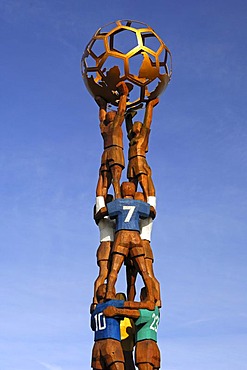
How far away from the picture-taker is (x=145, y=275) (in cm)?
1808

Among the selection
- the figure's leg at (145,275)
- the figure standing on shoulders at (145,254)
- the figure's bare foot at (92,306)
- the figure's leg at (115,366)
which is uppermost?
the figure standing on shoulders at (145,254)

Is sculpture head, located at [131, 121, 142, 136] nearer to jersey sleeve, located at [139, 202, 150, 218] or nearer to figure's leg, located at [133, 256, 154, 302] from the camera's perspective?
jersey sleeve, located at [139, 202, 150, 218]

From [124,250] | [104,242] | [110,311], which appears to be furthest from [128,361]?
[104,242]

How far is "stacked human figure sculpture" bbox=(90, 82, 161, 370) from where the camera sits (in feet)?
56.5

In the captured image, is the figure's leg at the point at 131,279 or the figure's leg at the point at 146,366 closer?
the figure's leg at the point at 146,366

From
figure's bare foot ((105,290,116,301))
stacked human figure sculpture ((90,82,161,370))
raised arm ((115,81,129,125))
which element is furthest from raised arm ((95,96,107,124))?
figure's bare foot ((105,290,116,301))

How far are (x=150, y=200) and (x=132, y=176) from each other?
40.6 inches

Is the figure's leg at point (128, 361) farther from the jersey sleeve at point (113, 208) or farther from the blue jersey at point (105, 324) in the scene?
the jersey sleeve at point (113, 208)

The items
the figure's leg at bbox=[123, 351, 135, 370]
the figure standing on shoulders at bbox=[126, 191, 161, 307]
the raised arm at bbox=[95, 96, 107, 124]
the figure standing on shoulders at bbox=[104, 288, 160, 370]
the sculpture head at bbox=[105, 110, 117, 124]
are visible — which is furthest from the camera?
the raised arm at bbox=[95, 96, 107, 124]

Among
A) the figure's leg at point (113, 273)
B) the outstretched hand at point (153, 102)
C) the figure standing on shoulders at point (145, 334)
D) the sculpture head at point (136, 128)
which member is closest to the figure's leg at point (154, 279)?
the figure standing on shoulders at point (145, 334)

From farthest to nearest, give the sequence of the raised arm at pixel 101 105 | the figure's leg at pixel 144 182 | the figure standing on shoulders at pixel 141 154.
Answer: the raised arm at pixel 101 105, the figure standing on shoulders at pixel 141 154, the figure's leg at pixel 144 182

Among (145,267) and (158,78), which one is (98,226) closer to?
(145,267)

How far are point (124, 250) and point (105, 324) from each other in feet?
6.96

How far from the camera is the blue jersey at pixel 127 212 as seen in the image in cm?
1852
